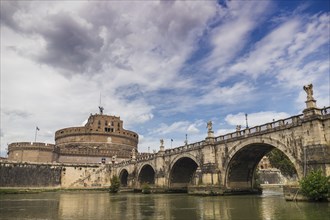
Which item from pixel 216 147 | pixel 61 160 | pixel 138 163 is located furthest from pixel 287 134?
pixel 61 160

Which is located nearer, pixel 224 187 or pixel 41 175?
pixel 224 187

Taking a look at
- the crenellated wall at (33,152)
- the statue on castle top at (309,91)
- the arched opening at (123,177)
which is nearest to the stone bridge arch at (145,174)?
the arched opening at (123,177)

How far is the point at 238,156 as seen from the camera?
3466 cm

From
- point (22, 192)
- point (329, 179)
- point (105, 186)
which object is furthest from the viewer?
point (105, 186)

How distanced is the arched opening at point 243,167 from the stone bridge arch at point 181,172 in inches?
402

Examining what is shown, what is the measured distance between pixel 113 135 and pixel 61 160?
49.8 feet

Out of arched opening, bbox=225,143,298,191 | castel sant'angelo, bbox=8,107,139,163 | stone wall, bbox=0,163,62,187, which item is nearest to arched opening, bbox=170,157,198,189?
arched opening, bbox=225,143,298,191

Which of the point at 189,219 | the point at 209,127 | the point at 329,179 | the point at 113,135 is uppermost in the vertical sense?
the point at 113,135

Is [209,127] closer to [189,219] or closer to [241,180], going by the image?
[241,180]

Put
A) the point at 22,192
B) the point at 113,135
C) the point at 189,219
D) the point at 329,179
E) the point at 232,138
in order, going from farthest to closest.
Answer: the point at 113,135, the point at 22,192, the point at 232,138, the point at 329,179, the point at 189,219

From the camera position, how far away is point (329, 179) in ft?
68.5

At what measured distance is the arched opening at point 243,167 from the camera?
3406 cm

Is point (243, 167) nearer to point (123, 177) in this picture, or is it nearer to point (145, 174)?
point (145, 174)

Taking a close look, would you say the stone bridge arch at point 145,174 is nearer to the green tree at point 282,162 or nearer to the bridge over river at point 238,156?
the bridge over river at point 238,156
